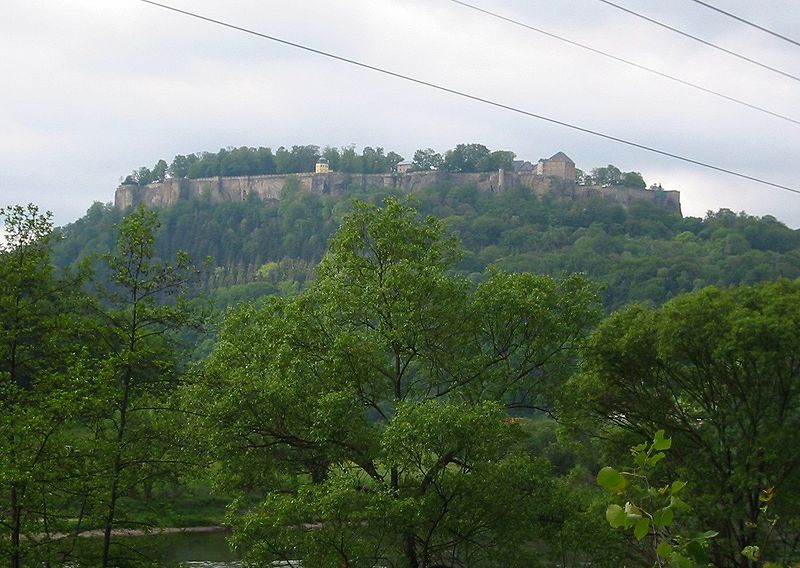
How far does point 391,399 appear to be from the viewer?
83.5 feet

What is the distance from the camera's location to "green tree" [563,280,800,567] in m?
23.9

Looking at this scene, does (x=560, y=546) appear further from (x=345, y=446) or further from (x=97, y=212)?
(x=97, y=212)

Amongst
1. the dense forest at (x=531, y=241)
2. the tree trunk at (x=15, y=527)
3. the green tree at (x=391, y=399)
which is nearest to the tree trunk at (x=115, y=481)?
the tree trunk at (x=15, y=527)

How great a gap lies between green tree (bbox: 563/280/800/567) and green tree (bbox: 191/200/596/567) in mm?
1545

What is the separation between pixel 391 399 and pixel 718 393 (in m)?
7.79

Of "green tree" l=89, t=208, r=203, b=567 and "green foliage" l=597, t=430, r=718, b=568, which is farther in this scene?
"green tree" l=89, t=208, r=203, b=567

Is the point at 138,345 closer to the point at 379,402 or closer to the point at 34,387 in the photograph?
the point at 34,387

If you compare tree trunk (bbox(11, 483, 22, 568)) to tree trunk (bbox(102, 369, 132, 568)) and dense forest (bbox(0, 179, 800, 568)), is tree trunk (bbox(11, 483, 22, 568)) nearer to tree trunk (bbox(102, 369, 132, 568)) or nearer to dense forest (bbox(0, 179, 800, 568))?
dense forest (bbox(0, 179, 800, 568))

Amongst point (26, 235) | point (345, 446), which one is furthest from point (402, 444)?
point (26, 235)

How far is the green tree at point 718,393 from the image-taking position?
2394cm

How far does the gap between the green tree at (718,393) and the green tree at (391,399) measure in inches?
60.8

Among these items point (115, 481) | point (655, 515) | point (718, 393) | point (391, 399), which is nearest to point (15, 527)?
point (115, 481)

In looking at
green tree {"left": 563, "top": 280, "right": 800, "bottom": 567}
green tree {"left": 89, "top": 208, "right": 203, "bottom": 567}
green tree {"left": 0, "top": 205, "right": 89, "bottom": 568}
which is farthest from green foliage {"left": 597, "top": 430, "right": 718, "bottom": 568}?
green tree {"left": 563, "top": 280, "right": 800, "bottom": 567}

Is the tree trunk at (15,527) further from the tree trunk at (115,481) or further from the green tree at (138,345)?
the green tree at (138,345)
